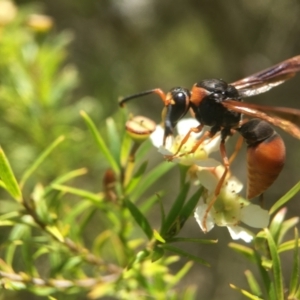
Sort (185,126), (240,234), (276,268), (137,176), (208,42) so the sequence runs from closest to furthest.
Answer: (276,268), (240,234), (137,176), (185,126), (208,42)

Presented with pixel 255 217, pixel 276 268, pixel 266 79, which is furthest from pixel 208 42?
pixel 276 268

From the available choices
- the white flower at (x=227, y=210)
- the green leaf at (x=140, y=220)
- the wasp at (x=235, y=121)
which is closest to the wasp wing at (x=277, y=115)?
the wasp at (x=235, y=121)

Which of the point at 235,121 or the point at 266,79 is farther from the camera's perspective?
the point at 266,79

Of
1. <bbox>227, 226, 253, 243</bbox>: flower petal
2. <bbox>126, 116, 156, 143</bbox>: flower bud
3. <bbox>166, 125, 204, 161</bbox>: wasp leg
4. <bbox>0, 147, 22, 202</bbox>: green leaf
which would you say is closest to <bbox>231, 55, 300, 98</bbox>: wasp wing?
<bbox>166, 125, 204, 161</bbox>: wasp leg

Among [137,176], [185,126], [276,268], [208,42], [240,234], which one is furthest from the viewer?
[208,42]

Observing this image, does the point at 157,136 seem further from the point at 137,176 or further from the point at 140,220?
the point at 140,220

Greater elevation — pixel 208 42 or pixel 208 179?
pixel 208 42

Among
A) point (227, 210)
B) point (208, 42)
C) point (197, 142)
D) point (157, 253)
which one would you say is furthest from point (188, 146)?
point (208, 42)

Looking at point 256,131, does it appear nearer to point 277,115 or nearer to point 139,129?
point 277,115

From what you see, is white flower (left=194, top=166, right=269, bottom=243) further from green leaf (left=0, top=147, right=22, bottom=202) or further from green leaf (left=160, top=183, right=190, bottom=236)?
green leaf (left=0, top=147, right=22, bottom=202)

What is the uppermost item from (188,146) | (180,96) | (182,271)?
(180,96)
